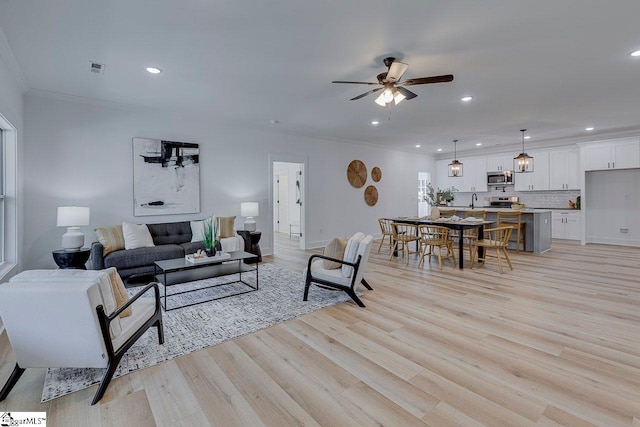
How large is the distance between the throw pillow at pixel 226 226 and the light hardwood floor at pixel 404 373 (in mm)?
2790

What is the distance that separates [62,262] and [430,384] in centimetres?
443

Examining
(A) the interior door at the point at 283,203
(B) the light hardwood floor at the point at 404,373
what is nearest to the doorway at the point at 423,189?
(A) the interior door at the point at 283,203

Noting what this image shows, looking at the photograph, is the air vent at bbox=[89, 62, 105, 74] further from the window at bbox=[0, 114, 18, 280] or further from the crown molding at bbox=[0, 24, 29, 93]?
the window at bbox=[0, 114, 18, 280]

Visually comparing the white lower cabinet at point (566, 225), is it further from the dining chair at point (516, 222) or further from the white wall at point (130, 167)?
the white wall at point (130, 167)

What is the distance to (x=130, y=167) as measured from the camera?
500 centimetres

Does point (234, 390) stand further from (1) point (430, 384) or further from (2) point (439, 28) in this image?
(2) point (439, 28)

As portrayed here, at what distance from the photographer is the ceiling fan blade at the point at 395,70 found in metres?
2.99

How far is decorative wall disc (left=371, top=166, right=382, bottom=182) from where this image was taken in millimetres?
8742

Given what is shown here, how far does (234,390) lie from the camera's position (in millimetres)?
2059

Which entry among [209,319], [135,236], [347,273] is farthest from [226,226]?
[347,273]

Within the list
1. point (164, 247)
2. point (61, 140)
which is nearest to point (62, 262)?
point (164, 247)

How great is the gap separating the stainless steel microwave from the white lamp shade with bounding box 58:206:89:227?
9.69 meters

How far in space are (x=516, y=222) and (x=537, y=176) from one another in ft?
8.49

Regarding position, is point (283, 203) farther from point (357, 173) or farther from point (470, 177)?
point (470, 177)
